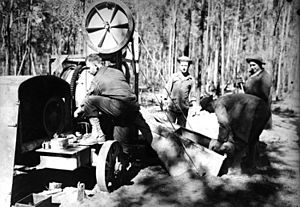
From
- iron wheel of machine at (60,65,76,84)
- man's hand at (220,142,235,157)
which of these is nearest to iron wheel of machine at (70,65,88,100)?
iron wheel of machine at (60,65,76,84)

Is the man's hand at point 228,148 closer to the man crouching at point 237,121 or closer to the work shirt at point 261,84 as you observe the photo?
the man crouching at point 237,121

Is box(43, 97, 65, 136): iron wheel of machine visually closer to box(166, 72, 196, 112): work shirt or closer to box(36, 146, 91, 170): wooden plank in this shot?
box(36, 146, 91, 170): wooden plank

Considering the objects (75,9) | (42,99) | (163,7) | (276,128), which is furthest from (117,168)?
(163,7)

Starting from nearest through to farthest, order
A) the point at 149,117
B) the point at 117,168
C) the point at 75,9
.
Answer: the point at 117,168 < the point at 149,117 < the point at 75,9

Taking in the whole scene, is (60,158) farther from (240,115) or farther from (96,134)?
(240,115)

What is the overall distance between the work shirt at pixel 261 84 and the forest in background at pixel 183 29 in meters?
11.4

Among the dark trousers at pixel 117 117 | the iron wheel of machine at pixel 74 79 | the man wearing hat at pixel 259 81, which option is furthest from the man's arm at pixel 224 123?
the iron wheel of machine at pixel 74 79

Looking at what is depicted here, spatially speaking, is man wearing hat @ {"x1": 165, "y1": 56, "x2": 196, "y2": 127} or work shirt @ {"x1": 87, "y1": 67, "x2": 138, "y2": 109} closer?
work shirt @ {"x1": 87, "y1": 67, "x2": 138, "y2": 109}

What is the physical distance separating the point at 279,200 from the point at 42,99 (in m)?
3.83

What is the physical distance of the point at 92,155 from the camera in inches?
189

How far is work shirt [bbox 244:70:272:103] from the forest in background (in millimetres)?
11407

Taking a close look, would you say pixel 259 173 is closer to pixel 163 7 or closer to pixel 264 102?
pixel 264 102

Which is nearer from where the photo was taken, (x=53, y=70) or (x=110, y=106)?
(x=110, y=106)

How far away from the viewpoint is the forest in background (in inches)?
894
